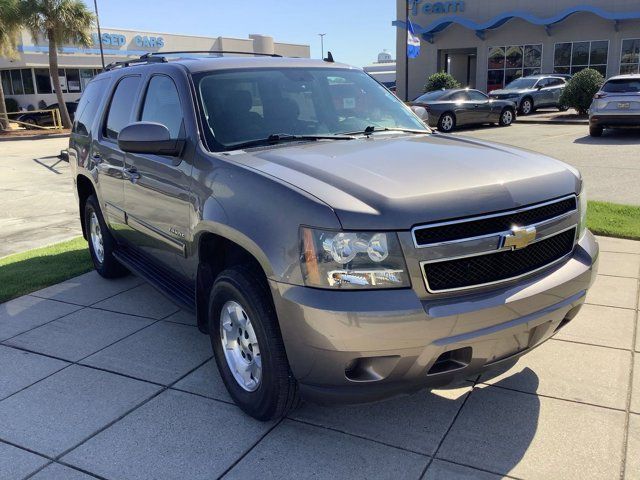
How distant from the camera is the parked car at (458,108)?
63.6ft

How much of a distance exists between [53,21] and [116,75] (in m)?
30.2

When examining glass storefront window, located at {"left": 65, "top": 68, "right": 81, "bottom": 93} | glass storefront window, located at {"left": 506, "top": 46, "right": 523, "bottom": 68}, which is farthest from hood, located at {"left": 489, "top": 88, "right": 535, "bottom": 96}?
glass storefront window, located at {"left": 65, "top": 68, "right": 81, "bottom": 93}

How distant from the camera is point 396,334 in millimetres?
2543

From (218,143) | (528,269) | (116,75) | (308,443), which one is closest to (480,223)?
(528,269)

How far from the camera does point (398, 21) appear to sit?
114 feet

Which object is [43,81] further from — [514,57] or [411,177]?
[411,177]

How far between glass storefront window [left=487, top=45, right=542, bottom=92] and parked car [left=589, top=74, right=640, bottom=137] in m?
18.4

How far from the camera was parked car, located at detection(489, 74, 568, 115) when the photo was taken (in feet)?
82.5

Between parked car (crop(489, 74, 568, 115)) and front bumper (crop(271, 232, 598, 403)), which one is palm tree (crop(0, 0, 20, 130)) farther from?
front bumper (crop(271, 232, 598, 403))

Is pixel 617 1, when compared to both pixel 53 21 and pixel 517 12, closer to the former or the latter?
pixel 517 12

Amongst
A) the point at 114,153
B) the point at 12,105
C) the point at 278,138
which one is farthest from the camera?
the point at 12,105

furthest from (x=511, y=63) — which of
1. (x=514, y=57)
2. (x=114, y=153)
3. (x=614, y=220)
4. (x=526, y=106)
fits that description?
(x=114, y=153)

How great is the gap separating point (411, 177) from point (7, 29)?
34.3 m

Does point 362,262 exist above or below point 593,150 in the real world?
above
